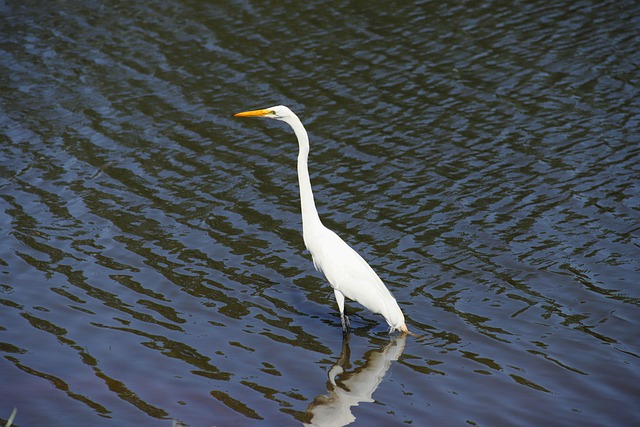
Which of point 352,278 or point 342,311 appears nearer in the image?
point 342,311

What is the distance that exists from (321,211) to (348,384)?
401 cm

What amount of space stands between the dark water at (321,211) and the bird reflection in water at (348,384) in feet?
0.09

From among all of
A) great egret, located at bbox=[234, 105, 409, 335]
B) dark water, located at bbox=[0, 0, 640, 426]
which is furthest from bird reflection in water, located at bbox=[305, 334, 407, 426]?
great egret, located at bbox=[234, 105, 409, 335]

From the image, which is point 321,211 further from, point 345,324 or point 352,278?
point 345,324

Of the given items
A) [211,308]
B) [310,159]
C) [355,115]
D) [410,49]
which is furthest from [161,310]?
[410,49]

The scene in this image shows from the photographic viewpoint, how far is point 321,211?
1203cm

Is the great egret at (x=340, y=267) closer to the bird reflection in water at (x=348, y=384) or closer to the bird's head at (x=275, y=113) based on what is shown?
the bird's head at (x=275, y=113)

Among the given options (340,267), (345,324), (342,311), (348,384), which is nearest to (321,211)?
(340,267)

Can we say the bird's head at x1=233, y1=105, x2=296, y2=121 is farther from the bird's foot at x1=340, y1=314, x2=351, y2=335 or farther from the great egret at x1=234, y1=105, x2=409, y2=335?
the bird's foot at x1=340, y1=314, x2=351, y2=335

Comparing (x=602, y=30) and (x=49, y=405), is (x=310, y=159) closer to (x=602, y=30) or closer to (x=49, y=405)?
(x=49, y=405)

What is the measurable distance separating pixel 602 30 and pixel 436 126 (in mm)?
5800

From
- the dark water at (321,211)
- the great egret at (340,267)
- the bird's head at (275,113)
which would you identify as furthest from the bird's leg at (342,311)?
the bird's head at (275,113)

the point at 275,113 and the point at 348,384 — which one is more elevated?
the point at 275,113

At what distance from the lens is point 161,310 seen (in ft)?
31.1
